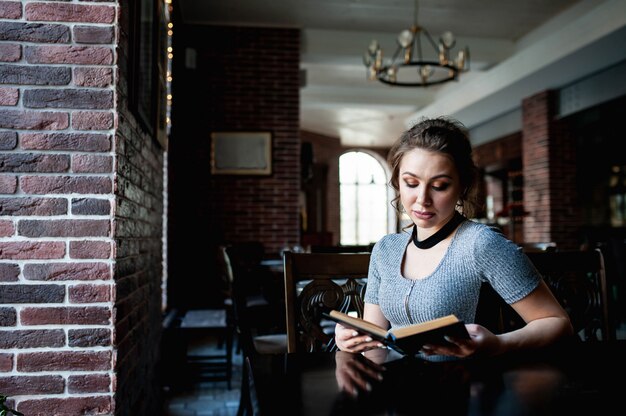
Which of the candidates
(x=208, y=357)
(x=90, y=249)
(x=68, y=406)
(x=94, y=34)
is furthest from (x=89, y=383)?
(x=208, y=357)

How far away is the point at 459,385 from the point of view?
0.94 meters

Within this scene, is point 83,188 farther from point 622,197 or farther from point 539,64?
point 622,197

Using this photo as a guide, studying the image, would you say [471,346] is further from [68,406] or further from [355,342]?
[68,406]

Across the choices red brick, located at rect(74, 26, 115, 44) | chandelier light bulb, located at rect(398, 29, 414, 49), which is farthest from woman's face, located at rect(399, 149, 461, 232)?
chandelier light bulb, located at rect(398, 29, 414, 49)

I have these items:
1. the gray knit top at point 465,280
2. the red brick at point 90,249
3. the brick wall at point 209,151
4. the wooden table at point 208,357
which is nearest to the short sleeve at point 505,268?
Result: the gray knit top at point 465,280

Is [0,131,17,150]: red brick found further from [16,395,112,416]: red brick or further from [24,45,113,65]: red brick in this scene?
[16,395,112,416]: red brick

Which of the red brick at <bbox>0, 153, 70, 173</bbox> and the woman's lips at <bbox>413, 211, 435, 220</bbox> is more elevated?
the red brick at <bbox>0, 153, 70, 173</bbox>

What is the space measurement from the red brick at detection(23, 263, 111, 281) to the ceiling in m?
4.74

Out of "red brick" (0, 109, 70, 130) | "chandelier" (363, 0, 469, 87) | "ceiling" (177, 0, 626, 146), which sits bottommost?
"red brick" (0, 109, 70, 130)

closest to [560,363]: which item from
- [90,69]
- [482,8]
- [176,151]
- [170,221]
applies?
[90,69]

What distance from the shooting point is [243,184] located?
6336 millimetres

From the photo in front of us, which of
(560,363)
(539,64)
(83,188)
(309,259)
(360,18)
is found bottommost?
(560,363)

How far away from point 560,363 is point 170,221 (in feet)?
16.6

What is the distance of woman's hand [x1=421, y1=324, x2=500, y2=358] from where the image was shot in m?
1.07
